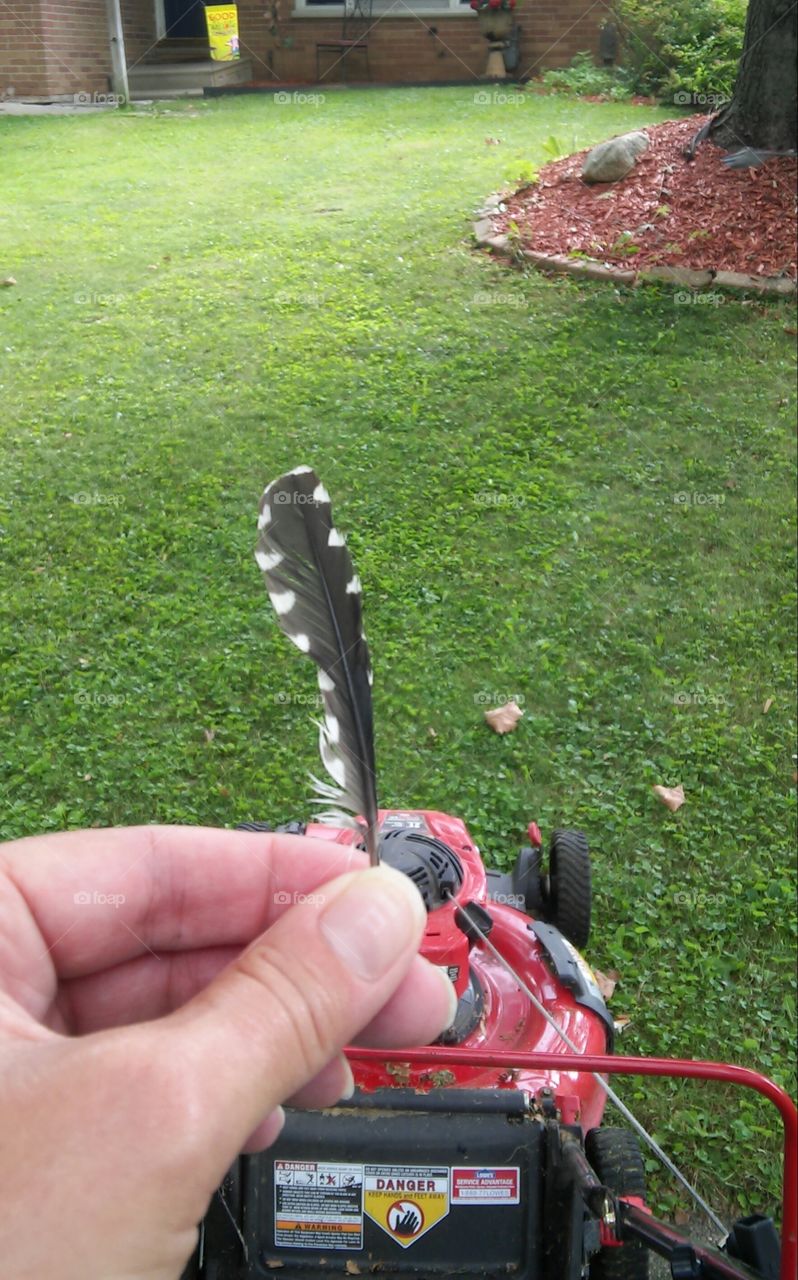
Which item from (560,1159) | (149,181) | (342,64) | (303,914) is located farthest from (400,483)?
(342,64)

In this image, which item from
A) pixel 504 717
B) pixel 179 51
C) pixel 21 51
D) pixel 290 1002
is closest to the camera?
pixel 290 1002

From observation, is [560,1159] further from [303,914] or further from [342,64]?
[342,64]

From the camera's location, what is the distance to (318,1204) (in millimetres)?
2361

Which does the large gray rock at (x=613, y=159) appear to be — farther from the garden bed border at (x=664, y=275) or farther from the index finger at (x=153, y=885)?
the index finger at (x=153, y=885)

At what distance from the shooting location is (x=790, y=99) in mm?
8336

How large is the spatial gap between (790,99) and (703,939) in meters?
7.42

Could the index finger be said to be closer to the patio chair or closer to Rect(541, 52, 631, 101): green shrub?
Rect(541, 52, 631, 101): green shrub

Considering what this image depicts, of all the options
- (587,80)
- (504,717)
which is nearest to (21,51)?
(504,717)

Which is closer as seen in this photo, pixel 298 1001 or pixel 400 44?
pixel 298 1001

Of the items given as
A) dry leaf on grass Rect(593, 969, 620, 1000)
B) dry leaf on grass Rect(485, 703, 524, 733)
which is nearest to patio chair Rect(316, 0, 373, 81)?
dry leaf on grass Rect(485, 703, 524, 733)

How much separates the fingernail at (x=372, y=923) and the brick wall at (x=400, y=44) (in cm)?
1896

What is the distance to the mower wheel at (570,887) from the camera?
11.1 feet

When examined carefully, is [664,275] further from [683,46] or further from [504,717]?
[683,46]

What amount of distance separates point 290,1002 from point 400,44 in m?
19.6
